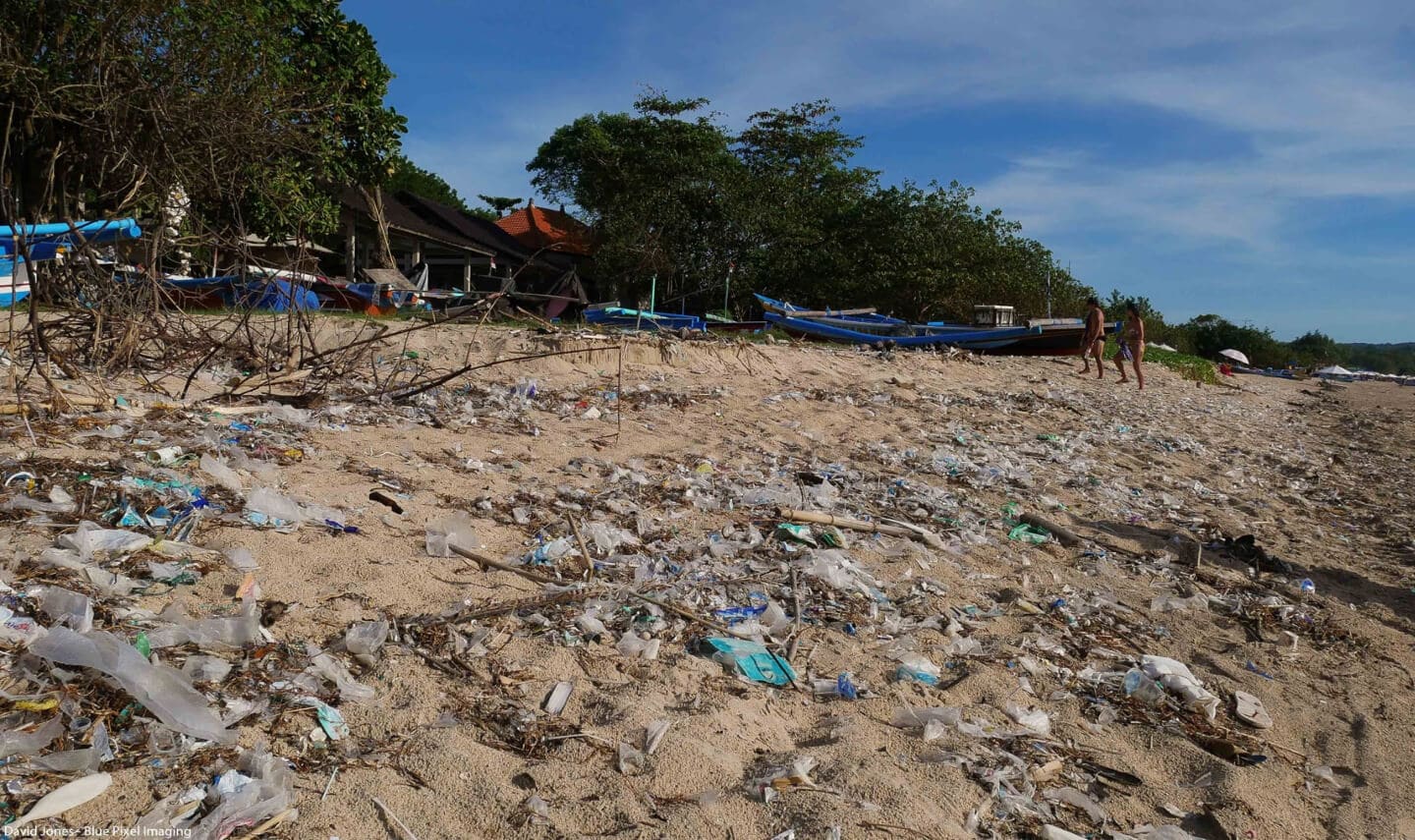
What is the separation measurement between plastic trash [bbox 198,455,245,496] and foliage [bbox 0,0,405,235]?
116 inches

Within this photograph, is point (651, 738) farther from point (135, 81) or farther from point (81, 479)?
point (135, 81)

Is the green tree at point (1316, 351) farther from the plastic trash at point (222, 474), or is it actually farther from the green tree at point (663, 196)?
the plastic trash at point (222, 474)

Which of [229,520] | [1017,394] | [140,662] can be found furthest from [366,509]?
[1017,394]

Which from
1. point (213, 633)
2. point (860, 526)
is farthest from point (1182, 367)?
point (213, 633)

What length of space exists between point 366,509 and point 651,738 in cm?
167

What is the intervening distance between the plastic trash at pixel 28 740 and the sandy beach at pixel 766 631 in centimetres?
6

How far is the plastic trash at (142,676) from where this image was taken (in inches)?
68.0

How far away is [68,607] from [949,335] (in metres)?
12.9

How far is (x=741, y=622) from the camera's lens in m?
2.74

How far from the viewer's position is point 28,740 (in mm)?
1588

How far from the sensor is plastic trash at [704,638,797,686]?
7.97 feet

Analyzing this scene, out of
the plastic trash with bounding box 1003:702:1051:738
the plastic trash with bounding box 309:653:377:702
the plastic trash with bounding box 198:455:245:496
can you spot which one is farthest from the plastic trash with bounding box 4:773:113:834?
the plastic trash with bounding box 1003:702:1051:738

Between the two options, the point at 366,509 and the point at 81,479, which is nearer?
the point at 81,479

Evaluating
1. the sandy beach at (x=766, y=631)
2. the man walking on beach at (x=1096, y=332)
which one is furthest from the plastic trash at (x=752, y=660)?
the man walking on beach at (x=1096, y=332)
